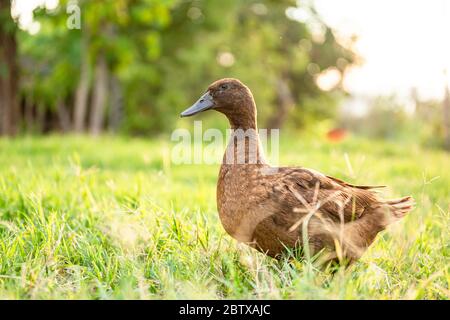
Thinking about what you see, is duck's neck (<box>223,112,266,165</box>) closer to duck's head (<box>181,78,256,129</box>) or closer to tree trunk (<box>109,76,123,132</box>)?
duck's head (<box>181,78,256,129</box>)

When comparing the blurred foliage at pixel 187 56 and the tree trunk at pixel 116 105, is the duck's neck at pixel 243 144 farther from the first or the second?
the tree trunk at pixel 116 105

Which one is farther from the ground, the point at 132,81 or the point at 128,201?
the point at 132,81

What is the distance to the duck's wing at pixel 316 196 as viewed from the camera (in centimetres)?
256

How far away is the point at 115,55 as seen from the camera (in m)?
10.1

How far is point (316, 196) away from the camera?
8.47 feet

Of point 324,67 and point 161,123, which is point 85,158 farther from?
point 324,67

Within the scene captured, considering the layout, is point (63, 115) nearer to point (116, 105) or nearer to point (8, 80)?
point (116, 105)

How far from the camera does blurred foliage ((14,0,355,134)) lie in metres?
11.7

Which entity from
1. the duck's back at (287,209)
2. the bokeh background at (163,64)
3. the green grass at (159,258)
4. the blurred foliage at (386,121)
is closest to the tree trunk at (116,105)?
the bokeh background at (163,64)

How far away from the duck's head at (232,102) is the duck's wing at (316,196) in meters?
0.35
